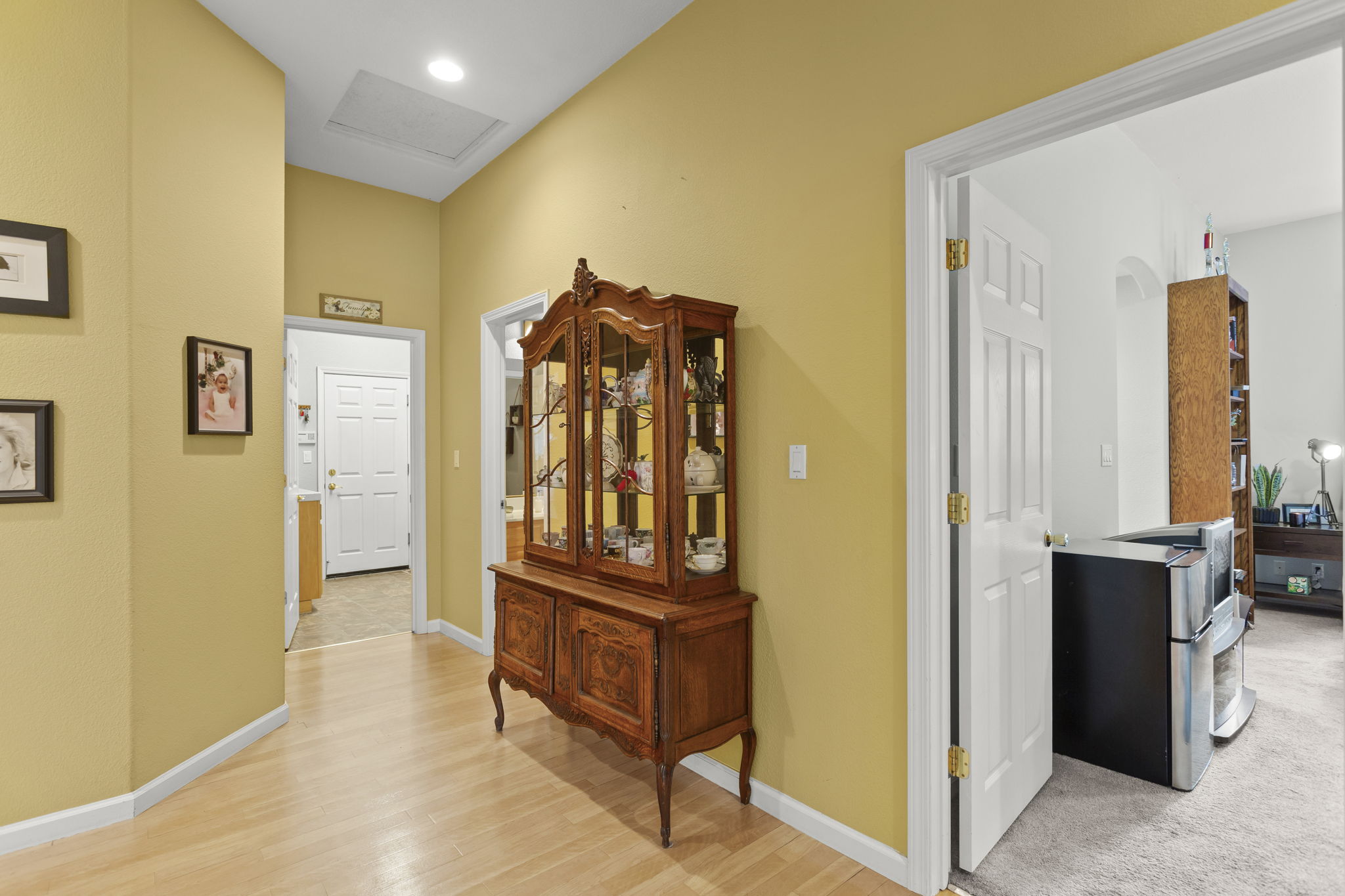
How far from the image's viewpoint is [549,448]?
9.30 feet

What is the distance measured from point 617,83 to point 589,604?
231cm

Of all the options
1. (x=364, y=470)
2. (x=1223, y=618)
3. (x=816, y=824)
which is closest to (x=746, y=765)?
(x=816, y=824)

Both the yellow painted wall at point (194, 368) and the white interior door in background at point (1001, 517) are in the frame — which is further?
the yellow painted wall at point (194, 368)

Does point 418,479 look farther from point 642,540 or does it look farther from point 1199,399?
point 1199,399

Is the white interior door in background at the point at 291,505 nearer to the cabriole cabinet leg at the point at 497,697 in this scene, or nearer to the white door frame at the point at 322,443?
the white door frame at the point at 322,443

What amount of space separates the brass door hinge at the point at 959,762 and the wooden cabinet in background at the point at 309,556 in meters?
4.88

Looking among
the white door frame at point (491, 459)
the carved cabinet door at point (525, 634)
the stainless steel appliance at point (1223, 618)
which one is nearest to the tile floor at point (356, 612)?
the white door frame at point (491, 459)

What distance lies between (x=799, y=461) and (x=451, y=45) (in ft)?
7.65

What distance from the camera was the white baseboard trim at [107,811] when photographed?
213 centimetres

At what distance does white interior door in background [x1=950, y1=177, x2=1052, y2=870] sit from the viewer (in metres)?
1.93

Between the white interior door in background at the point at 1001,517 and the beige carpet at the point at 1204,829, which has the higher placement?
the white interior door in background at the point at 1001,517

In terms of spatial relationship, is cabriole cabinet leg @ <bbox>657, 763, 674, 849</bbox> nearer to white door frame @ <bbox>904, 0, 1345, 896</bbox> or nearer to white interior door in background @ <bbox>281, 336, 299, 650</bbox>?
white door frame @ <bbox>904, 0, 1345, 896</bbox>

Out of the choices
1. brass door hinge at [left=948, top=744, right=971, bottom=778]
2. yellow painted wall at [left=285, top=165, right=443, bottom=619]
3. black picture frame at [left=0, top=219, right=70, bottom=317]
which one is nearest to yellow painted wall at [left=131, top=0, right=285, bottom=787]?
black picture frame at [left=0, top=219, right=70, bottom=317]

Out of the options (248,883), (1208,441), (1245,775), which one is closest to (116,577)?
(248,883)
